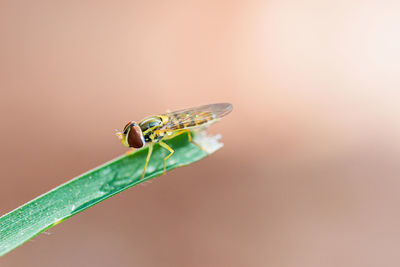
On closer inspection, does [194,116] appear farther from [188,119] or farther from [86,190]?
[86,190]

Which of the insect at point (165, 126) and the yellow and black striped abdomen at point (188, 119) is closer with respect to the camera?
the insect at point (165, 126)

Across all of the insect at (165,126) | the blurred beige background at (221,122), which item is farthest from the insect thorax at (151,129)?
the blurred beige background at (221,122)

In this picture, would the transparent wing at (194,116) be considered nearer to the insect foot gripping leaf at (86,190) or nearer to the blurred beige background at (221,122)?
the insect foot gripping leaf at (86,190)

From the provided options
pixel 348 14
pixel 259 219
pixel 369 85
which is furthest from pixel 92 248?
pixel 348 14

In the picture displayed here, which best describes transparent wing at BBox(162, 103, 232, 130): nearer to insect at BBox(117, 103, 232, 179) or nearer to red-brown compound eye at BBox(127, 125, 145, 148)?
insect at BBox(117, 103, 232, 179)

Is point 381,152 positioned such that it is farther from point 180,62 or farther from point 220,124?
point 180,62
